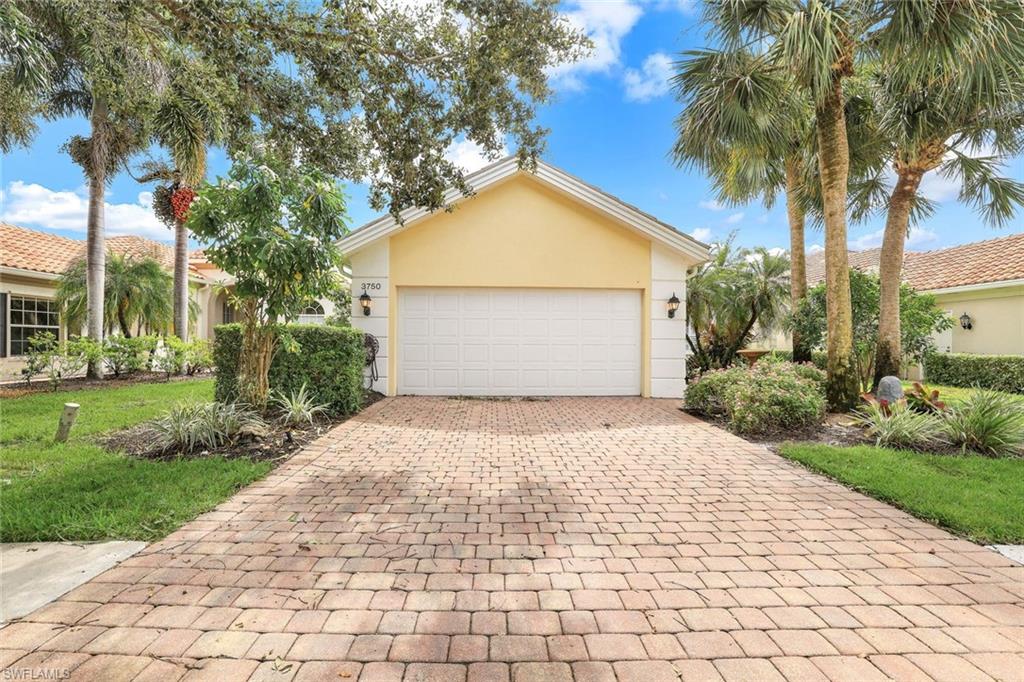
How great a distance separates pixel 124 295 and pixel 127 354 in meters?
3.49

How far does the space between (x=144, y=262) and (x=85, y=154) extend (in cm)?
398

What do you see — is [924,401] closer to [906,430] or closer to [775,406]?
[906,430]

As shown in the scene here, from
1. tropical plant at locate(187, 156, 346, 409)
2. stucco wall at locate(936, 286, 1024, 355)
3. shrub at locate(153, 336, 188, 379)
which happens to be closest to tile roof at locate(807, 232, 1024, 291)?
stucco wall at locate(936, 286, 1024, 355)

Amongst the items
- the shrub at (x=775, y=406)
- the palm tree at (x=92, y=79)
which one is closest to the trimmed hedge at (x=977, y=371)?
the shrub at (x=775, y=406)

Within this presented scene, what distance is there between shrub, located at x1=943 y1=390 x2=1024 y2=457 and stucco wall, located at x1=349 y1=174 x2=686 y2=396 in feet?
16.9

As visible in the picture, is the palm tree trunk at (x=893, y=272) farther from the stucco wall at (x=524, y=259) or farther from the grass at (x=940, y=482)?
the grass at (x=940, y=482)

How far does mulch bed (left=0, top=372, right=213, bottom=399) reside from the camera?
962 cm

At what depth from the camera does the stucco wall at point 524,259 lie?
1035 centimetres

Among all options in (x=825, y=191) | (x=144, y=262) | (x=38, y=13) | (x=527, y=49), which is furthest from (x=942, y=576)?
(x=144, y=262)

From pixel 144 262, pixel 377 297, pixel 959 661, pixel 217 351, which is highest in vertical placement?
pixel 144 262

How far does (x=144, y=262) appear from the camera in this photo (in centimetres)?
1409

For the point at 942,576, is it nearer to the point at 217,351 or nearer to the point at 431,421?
Answer: the point at 431,421

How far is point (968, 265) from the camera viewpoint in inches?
582

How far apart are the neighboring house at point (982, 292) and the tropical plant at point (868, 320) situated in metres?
1.97
